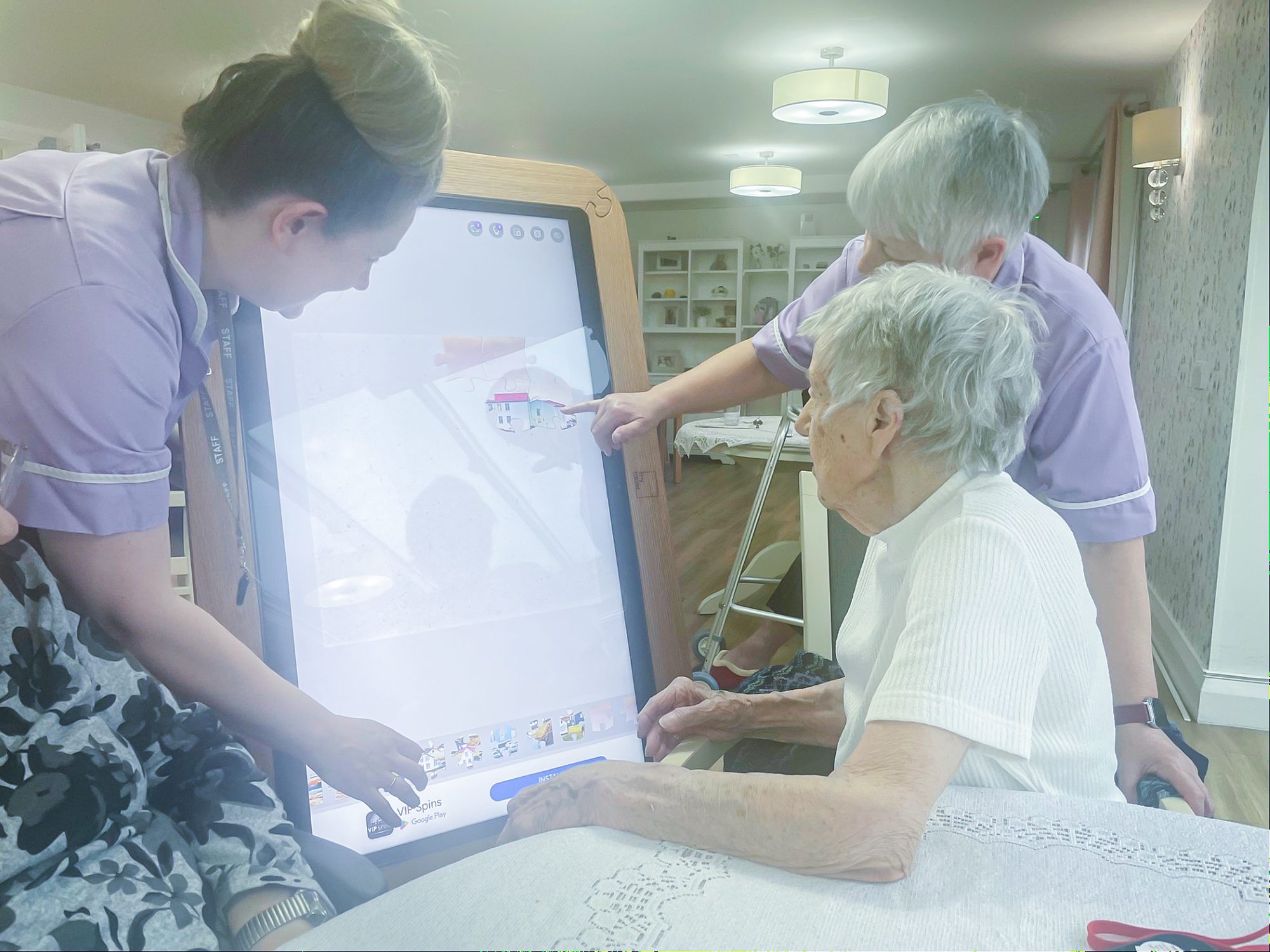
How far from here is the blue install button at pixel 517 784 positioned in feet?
2.75

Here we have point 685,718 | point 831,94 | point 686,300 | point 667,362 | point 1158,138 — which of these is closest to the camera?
point 685,718

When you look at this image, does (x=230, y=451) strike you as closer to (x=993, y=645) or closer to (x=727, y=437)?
(x=993, y=645)

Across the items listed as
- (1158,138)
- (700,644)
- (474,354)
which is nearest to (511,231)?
(474,354)

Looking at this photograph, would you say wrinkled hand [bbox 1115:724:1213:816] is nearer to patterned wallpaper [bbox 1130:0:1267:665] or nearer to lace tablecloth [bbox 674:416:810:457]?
lace tablecloth [bbox 674:416:810:457]

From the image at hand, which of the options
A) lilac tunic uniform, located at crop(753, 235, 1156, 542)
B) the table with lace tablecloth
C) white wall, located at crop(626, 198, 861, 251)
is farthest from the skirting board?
lilac tunic uniform, located at crop(753, 235, 1156, 542)

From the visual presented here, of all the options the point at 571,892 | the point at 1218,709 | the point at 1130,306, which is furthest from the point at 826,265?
the point at 1130,306

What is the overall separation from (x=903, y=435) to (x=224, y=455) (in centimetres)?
59

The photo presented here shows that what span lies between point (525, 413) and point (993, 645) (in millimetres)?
496

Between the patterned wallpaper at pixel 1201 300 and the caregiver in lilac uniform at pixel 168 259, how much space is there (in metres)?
1.74

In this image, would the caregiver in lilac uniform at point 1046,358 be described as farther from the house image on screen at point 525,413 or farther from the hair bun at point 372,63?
the hair bun at point 372,63

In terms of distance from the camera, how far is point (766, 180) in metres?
2.04

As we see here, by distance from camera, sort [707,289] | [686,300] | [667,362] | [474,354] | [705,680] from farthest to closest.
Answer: [707,289], [686,300], [667,362], [705,680], [474,354]

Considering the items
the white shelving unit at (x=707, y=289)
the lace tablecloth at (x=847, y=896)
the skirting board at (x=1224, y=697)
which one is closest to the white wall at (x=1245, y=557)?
the skirting board at (x=1224, y=697)

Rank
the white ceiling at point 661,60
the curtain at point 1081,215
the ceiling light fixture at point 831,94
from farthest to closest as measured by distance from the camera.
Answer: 1. the curtain at point 1081,215
2. the ceiling light fixture at point 831,94
3. the white ceiling at point 661,60
